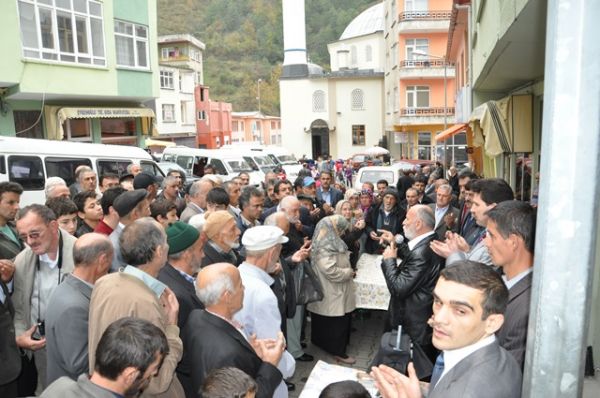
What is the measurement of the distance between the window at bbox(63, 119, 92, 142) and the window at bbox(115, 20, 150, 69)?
8.24 feet

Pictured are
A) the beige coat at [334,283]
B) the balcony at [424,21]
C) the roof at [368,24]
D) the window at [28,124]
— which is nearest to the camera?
the beige coat at [334,283]

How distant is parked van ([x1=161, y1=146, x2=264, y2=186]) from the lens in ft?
58.6

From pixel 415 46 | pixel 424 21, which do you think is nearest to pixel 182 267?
pixel 424 21

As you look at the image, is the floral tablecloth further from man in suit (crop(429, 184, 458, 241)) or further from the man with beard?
the man with beard

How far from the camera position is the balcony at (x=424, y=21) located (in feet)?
110

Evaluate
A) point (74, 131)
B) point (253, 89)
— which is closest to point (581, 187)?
point (74, 131)

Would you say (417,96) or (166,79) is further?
(166,79)

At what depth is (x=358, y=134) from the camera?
4238 centimetres

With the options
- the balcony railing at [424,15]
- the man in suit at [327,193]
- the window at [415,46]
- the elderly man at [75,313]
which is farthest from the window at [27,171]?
the balcony railing at [424,15]

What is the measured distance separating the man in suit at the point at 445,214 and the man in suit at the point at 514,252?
12.5 ft

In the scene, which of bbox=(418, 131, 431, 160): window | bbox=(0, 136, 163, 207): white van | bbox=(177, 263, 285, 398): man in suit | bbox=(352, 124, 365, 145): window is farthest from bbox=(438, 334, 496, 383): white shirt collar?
bbox=(352, 124, 365, 145): window

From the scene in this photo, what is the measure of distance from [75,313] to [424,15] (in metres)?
35.7

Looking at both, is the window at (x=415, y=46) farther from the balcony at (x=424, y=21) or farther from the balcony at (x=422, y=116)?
the balcony at (x=422, y=116)

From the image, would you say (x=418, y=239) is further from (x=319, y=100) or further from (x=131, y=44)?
(x=319, y=100)
